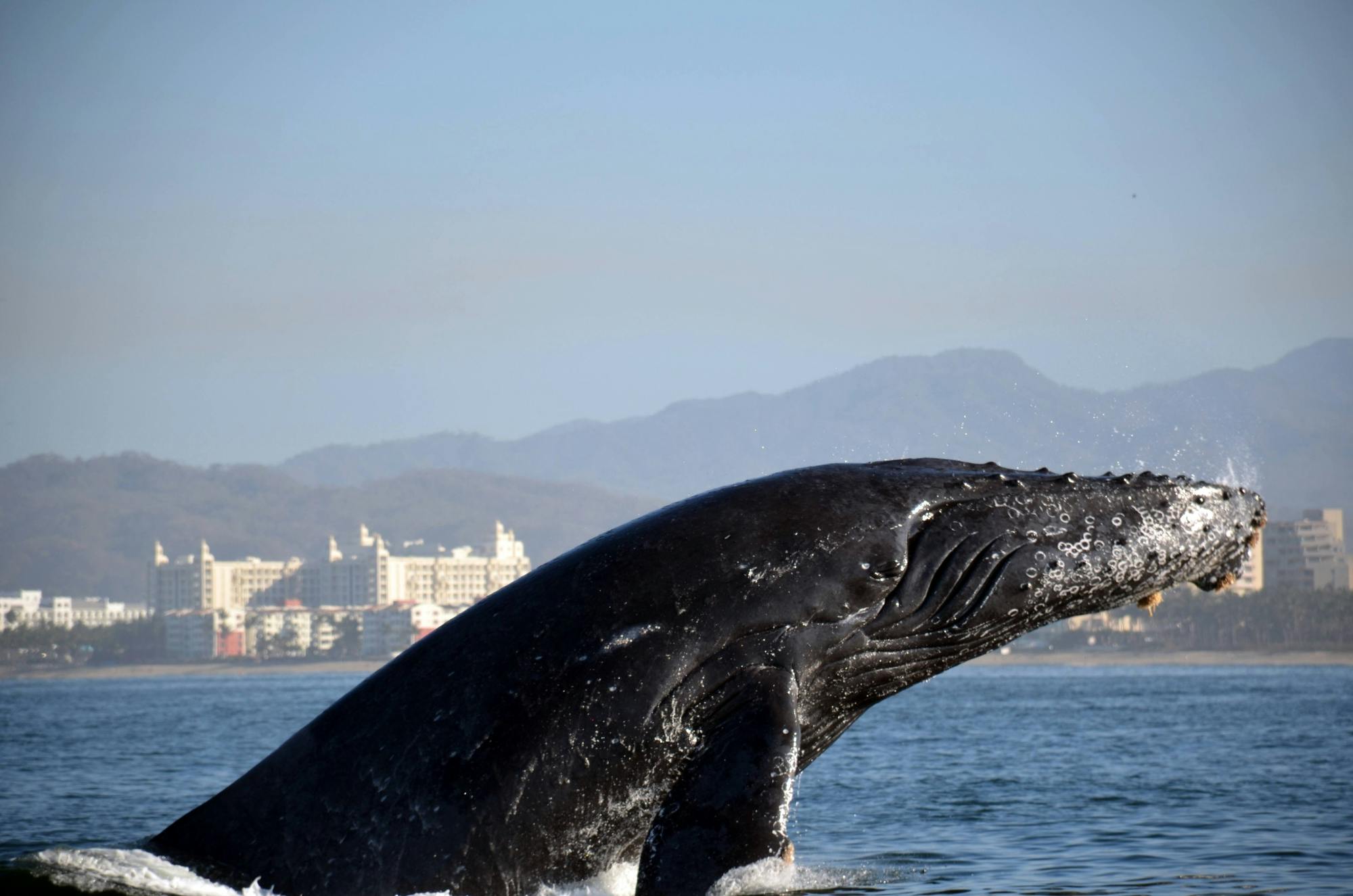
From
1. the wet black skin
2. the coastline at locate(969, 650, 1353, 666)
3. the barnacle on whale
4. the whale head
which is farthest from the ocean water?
the coastline at locate(969, 650, 1353, 666)

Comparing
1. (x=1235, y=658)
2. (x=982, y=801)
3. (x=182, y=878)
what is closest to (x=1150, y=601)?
(x=182, y=878)

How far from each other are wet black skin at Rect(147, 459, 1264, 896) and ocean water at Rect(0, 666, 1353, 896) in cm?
27

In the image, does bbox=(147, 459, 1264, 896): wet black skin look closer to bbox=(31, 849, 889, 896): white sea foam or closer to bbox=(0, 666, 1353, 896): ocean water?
bbox=(31, 849, 889, 896): white sea foam

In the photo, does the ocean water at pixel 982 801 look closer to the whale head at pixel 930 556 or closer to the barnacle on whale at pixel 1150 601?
the whale head at pixel 930 556

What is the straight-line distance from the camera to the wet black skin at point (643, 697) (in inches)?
227

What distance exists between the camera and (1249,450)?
320 inches

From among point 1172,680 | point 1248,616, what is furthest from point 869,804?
point 1248,616

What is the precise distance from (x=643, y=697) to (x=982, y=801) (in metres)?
16.9

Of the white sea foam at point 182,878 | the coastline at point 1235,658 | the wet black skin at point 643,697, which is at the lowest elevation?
the coastline at point 1235,658

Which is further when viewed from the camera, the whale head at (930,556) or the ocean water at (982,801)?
the ocean water at (982,801)

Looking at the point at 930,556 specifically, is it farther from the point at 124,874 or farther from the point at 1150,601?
the point at 124,874

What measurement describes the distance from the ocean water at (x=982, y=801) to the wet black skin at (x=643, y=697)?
268 millimetres

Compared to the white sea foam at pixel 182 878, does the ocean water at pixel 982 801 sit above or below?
below

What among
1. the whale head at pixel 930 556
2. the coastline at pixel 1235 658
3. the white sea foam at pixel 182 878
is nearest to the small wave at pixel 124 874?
the white sea foam at pixel 182 878
